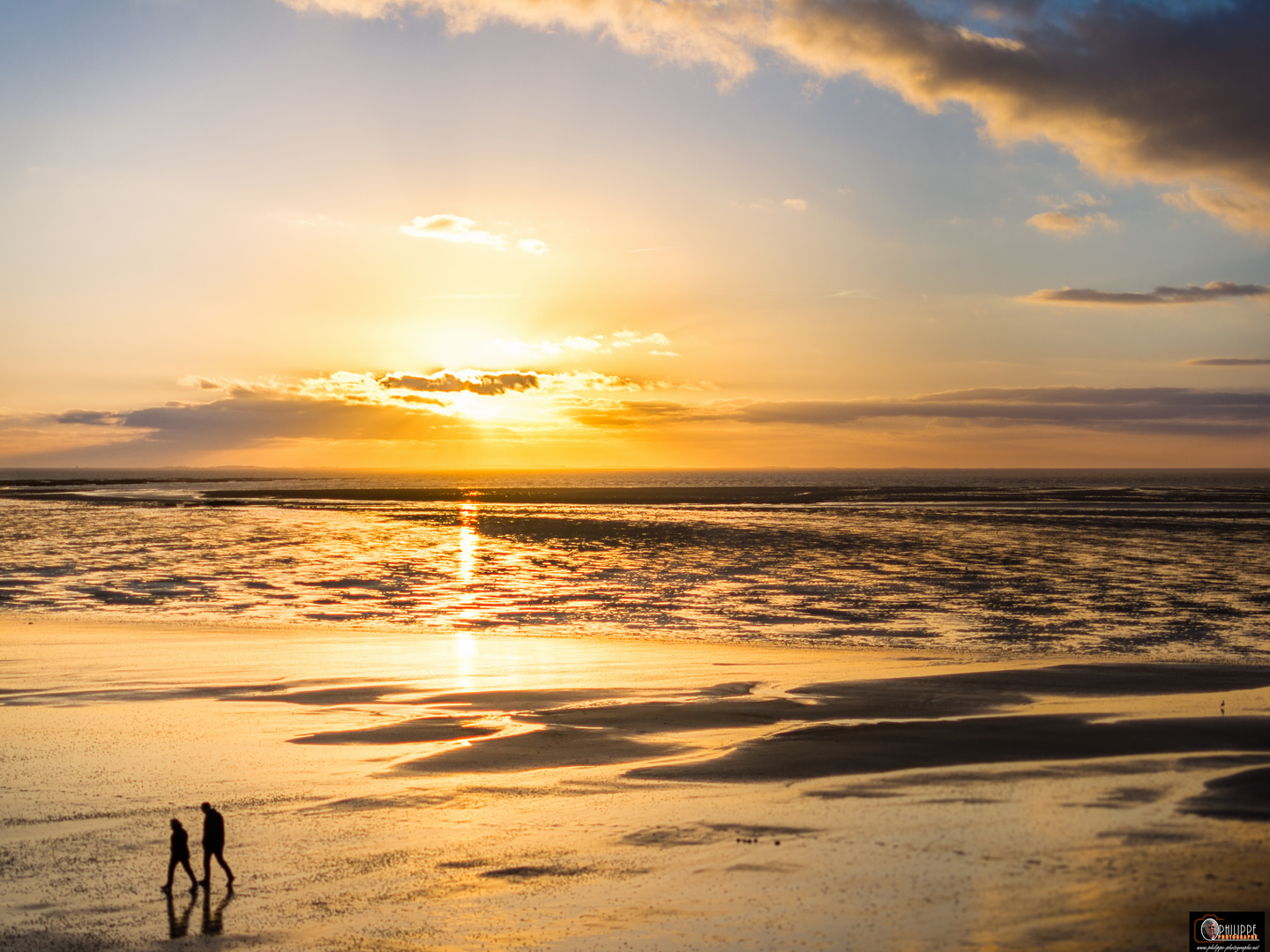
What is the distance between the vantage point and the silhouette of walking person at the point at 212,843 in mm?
13516

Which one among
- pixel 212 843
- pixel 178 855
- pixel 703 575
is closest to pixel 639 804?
pixel 212 843

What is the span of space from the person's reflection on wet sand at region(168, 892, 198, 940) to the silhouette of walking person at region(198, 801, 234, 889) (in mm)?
359

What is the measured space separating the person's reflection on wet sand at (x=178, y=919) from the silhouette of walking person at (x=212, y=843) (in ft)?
1.18

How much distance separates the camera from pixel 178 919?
12.7 metres

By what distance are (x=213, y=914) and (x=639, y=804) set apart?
7104 mm

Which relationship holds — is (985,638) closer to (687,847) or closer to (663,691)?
(663,691)

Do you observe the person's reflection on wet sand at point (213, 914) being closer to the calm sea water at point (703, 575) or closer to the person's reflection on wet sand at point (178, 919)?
the person's reflection on wet sand at point (178, 919)

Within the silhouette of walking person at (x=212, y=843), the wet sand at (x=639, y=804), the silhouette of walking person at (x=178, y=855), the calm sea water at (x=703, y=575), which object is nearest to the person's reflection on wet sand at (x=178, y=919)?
the wet sand at (x=639, y=804)

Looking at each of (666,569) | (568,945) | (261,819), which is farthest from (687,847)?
(666,569)

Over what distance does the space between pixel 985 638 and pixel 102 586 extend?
42863 millimetres

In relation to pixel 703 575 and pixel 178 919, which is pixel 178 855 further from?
pixel 703 575

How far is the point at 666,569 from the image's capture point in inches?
2164

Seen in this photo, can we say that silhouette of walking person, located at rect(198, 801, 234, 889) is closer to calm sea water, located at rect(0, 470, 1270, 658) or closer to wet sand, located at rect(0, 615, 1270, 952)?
wet sand, located at rect(0, 615, 1270, 952)

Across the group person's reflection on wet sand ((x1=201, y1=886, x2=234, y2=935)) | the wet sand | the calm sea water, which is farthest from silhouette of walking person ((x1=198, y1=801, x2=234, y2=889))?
the calm sea water
